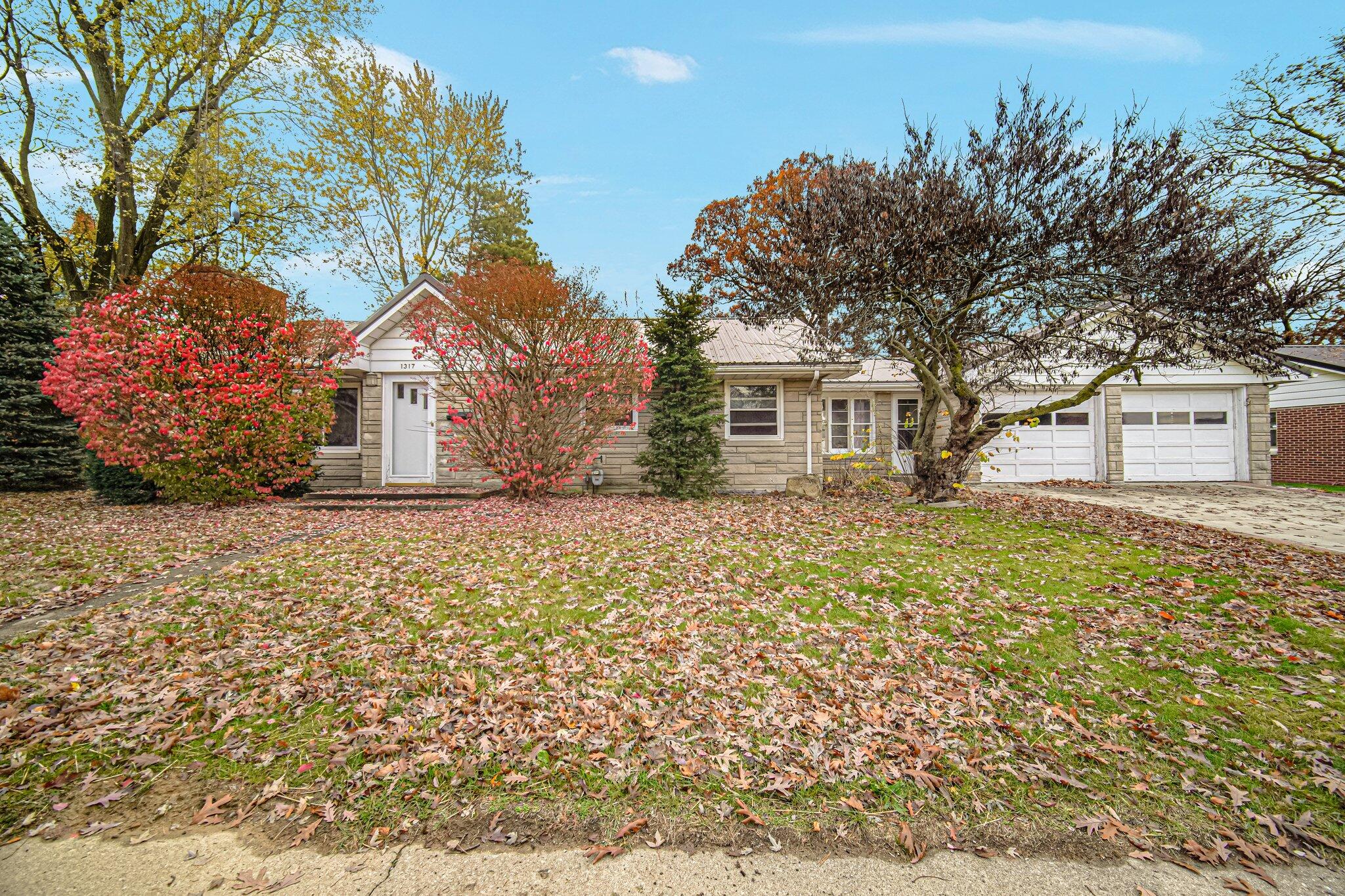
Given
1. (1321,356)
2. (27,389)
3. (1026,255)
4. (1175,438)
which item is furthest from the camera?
(1321,356)

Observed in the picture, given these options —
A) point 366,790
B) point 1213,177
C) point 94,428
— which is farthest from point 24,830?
point 1213,177

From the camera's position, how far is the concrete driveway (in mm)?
8180

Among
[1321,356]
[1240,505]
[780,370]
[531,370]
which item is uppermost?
[1321,356]

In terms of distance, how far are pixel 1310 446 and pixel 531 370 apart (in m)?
21.4

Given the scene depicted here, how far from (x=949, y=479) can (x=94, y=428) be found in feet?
47.1

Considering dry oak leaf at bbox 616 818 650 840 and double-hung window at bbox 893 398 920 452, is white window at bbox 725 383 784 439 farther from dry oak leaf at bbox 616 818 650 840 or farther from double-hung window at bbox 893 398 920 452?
dry oak leaf at bbox 616 818 650 840

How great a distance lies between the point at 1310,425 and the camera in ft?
52.7

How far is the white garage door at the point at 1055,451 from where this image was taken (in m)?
15.8

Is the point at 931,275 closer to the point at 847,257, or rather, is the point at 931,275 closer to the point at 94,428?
the point at 847,257

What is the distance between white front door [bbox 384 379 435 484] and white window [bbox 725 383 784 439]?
22.9 feet

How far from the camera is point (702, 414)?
11.1 metres

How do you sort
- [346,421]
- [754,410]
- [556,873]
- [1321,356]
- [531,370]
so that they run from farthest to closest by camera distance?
[1321,356] < [346,421] < [754,410] < [531,370] < [556,873]

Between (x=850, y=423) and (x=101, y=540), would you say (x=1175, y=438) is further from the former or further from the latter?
(x=101, y=540)

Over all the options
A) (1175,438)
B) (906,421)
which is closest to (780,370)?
(906,421)
